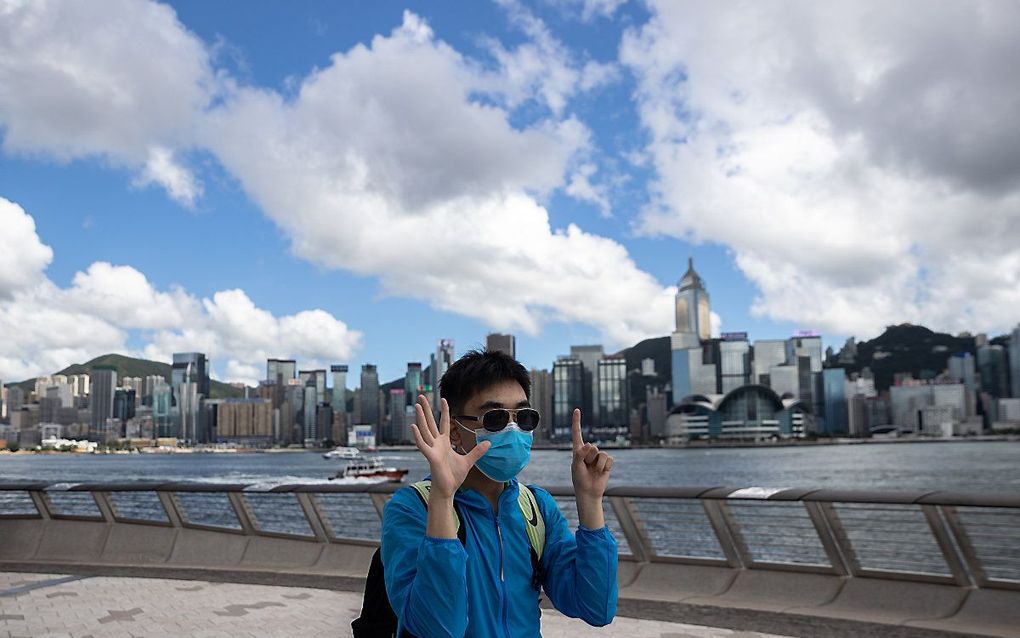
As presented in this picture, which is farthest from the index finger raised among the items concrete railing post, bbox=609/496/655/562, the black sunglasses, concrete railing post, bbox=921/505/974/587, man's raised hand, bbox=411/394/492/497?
concrete railing post, bbox=609/496/655/562

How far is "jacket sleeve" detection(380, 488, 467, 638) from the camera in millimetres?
2412

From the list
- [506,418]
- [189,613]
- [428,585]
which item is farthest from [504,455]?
[189,613]

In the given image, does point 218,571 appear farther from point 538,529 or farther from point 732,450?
point 732,450

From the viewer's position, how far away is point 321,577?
10578 millimetres

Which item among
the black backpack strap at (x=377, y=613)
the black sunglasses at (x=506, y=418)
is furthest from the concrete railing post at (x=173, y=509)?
the black sunglasses at (x=506, y=418)

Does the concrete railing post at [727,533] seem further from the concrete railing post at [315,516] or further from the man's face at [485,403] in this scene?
the man's face at [485,403]

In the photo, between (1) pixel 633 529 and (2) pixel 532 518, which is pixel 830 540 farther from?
(2) pixel 532 518

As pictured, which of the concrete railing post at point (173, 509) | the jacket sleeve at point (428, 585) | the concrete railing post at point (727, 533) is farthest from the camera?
the concrete railing post at point (173, 509)

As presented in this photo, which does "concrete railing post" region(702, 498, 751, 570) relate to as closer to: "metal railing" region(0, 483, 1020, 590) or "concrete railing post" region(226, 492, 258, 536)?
"metal railing" region(0, 483, 1020, 590)

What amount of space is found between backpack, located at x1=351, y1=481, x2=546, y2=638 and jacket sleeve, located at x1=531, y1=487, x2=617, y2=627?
2.0 inches

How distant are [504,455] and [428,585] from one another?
458 millimetres

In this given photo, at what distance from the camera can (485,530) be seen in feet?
8.77

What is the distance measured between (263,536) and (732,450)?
187 metres

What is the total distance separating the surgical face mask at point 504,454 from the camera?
2682mm
